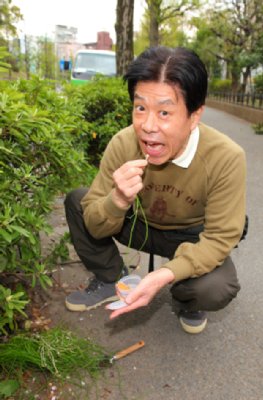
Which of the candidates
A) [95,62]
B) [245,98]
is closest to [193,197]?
[95,62]

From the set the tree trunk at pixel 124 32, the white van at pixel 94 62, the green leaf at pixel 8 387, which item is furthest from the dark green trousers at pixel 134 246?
the white van at pixel 94 62

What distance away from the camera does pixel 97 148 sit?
17.8 ft

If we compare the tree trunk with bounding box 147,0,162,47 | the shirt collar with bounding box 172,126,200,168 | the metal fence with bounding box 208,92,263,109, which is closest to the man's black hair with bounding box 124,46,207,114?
the shirt collar with bounding box 172,126,200,168

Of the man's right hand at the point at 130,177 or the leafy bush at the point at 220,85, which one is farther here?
the leafy bush at the point at 220,85

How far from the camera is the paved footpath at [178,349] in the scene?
Answer: 6.28 ft

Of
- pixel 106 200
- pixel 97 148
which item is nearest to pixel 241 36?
pixel 97 148

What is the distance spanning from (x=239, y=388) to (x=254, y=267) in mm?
1308

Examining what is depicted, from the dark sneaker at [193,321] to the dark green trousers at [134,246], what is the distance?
74 mm

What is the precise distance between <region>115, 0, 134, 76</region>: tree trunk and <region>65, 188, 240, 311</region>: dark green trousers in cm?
491

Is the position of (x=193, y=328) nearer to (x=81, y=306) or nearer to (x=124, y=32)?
(x=81, y=306)

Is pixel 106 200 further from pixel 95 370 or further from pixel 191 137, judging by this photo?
pixel 95 370

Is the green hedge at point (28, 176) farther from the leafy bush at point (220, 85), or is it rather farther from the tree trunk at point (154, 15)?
the leafy bush at point (220, 85)

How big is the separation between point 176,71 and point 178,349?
1.42 metres

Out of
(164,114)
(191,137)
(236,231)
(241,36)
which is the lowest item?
(236,231)
